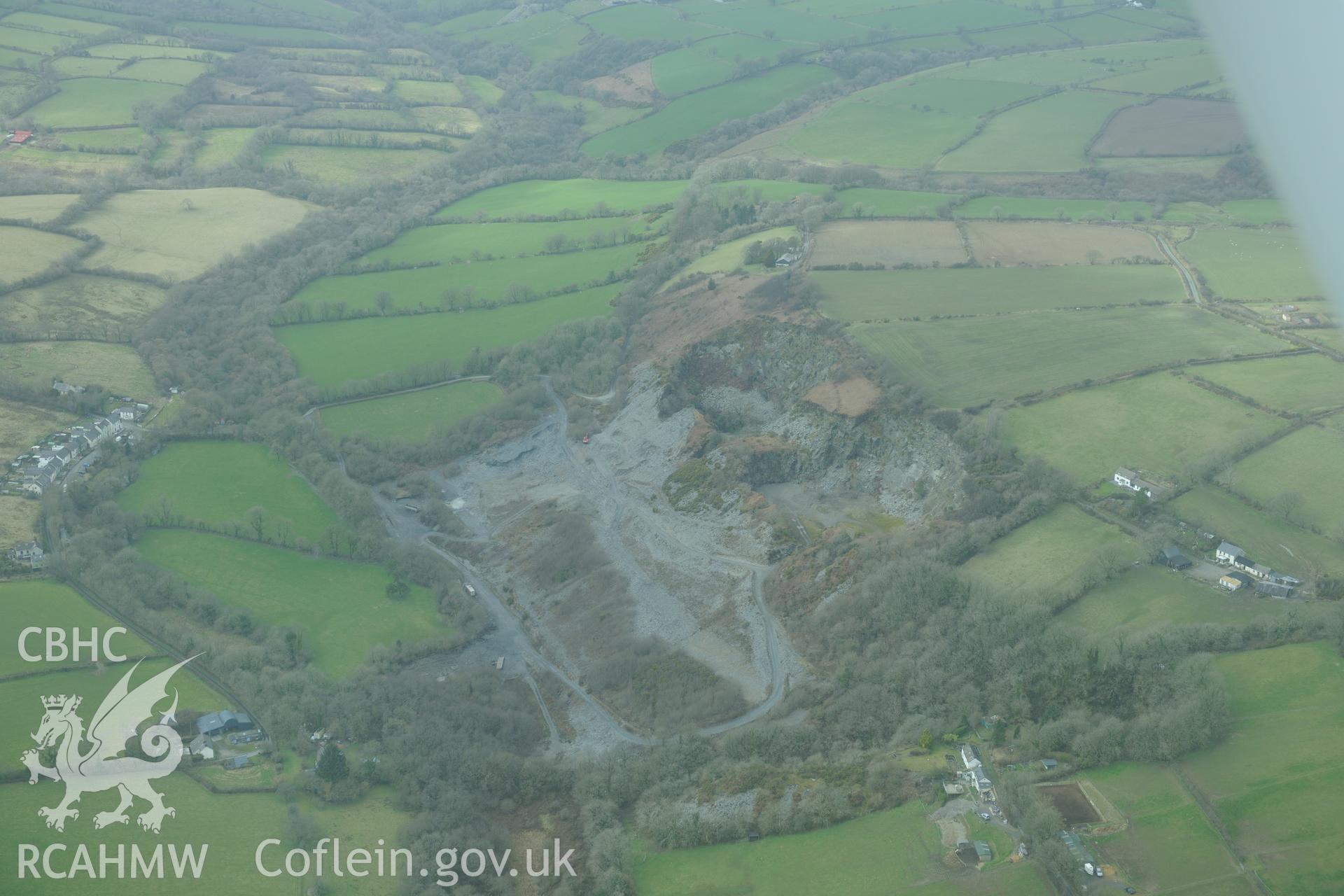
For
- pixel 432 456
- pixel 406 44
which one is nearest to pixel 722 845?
pixel 432 456

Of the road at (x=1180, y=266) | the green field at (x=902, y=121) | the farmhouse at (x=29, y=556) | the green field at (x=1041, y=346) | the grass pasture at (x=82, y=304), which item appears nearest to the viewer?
the farmhouse at (x=29, y=556)

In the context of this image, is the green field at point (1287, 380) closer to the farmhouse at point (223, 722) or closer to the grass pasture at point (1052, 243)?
the grass pasture at point (1052, 243)

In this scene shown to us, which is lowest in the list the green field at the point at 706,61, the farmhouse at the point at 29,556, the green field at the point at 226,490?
the green field at the point at 226,490

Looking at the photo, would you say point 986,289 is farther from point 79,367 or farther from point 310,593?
point 79,367

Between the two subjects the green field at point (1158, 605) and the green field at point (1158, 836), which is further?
the green field at point (1158, 605)

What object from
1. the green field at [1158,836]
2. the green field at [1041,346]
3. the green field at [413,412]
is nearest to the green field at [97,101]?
the green field at [413,412]

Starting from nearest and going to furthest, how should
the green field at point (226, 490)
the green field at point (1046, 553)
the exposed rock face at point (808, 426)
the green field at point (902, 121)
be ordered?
1. the green field at point (1046, 553)
2. the exposed rock face at point (808, 426)
3. the green field at point (226, 490)
4. the green field at point (902, 121)

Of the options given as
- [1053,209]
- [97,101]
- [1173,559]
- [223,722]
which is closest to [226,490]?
[223,722]
